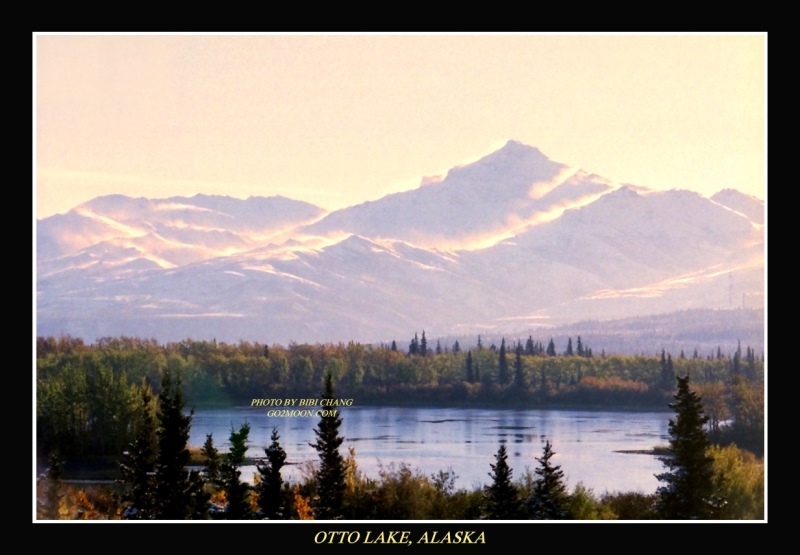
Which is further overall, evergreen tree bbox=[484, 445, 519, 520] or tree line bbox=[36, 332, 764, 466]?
tree line bbox=[36, 332, 764, 466]

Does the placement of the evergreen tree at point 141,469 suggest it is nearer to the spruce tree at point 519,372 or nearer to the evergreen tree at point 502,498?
the evergreen tree at point 502,498

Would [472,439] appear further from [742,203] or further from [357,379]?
[742,203]

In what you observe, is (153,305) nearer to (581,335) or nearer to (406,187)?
(406,187)

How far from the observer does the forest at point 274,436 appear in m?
19.4

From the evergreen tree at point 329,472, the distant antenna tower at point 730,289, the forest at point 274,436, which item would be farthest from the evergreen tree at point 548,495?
the distant antenna tower at point 730,289

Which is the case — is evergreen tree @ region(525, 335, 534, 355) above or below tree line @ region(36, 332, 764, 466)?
above

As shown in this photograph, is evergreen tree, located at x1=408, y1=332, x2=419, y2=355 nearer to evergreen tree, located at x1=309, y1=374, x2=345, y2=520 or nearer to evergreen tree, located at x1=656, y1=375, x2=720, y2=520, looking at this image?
evergreen tree, located at x1=309, y1=374, x2=345, y2=520

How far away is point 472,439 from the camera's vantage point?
75.4ft

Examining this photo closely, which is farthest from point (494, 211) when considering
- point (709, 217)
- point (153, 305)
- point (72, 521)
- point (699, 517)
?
point (72, 521)

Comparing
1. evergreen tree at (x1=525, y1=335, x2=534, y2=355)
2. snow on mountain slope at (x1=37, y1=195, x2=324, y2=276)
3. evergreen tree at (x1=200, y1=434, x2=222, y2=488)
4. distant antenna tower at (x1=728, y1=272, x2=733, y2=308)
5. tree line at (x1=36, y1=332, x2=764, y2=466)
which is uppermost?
snow on mountain slope at (x1=37, y1=195, x2=324, y2=276)

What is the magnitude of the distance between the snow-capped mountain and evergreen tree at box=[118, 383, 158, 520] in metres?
2.92

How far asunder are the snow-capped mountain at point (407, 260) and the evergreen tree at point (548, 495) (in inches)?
185

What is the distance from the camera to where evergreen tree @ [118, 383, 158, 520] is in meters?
19.1

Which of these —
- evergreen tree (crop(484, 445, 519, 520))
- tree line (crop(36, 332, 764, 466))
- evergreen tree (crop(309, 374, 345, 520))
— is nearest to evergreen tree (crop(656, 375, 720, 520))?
tree line (crop(36, 332, 764, 466))
